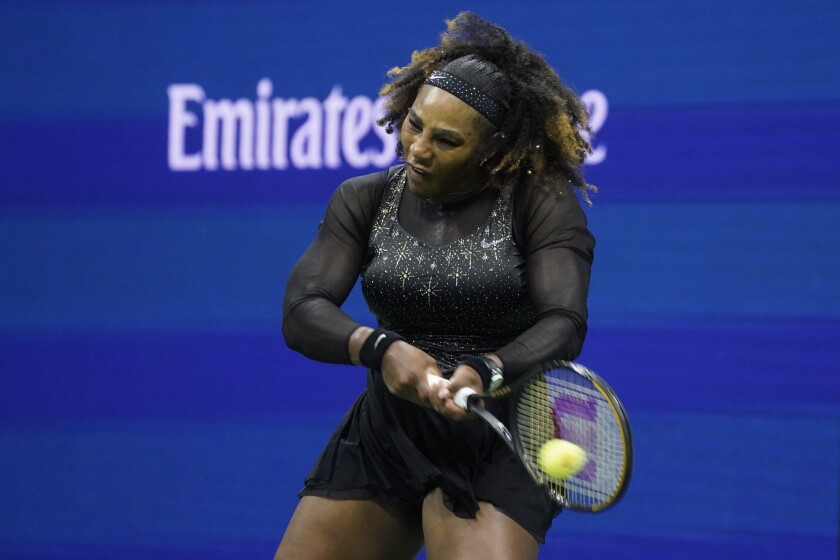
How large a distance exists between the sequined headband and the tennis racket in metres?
0.51

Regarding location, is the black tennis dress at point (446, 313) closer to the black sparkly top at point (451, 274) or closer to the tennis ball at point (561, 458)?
the black sparkly top at point (451, 274)

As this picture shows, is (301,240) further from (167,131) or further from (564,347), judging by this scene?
(564,347)

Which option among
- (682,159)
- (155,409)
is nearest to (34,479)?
(155,409)

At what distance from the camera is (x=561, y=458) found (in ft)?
7.07

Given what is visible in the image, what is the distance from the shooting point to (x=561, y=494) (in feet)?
7.07

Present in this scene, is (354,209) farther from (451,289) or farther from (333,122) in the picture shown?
(333,122)

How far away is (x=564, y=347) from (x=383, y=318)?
0.39m

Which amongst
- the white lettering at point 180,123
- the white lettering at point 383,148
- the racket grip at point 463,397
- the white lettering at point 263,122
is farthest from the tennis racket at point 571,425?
the white lettering at point 180,123

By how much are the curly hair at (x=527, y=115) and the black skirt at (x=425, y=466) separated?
446mm

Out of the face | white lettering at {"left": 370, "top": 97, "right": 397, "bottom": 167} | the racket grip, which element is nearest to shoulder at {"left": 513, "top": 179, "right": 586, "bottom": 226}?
the face

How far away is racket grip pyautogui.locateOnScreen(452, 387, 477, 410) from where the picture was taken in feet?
6.83

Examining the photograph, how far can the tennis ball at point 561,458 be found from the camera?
2139mm

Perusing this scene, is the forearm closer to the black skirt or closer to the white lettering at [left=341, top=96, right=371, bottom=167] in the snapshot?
the black skirt

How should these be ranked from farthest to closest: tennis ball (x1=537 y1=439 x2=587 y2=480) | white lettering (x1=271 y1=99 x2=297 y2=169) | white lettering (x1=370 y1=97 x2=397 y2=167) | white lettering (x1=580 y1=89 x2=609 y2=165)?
white lettering (x1=271 y1=99 x2=297 y2=169)
white lettering (x1=370 y1=97 x2=397 y2=167)
white lettering (x1=580 y1=89 x2=609 y2=165)
tennis ball (x1=537 y1=439 x2=587 y2=480)
